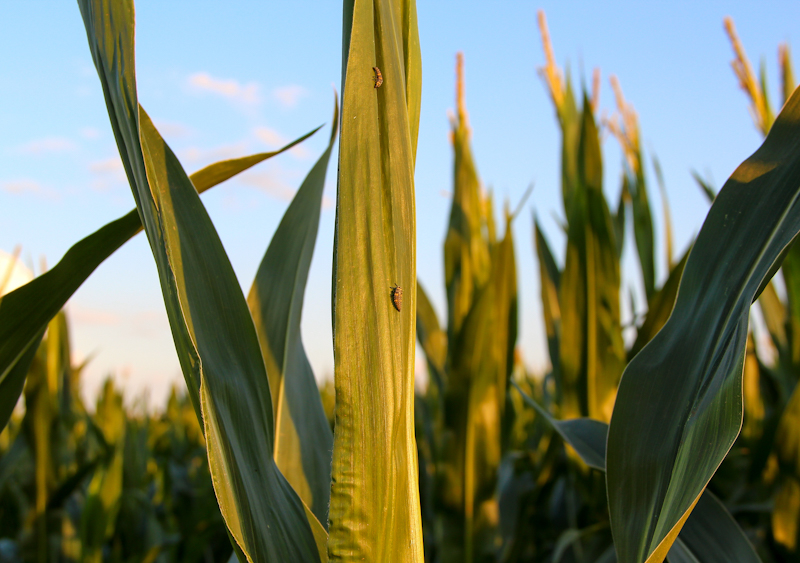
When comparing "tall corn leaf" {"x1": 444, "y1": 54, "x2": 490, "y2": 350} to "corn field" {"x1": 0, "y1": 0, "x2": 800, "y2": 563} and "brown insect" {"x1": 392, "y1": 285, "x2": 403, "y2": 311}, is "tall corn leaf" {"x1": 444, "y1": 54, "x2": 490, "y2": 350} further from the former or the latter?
"brown insect" {"x1": 392, "y1": 285, "x2": 403, "y2": 311}

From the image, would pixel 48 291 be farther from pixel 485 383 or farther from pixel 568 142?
pixel 568 142

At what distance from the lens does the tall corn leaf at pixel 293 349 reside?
1.17 ft

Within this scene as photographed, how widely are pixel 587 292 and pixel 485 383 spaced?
0.18 m

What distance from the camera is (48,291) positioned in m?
0.30

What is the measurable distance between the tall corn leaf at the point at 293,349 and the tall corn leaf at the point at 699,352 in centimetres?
17

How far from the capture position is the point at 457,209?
38.0 inches

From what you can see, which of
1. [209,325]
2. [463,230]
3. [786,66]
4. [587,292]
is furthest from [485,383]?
[786,66]

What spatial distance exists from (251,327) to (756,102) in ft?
2.88

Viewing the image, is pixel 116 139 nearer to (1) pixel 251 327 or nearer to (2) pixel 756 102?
(1) pixel 251 327

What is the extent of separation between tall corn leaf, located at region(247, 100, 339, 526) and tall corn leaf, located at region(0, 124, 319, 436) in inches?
2.6

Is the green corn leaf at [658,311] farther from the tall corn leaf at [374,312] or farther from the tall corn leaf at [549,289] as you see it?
the tall corn leaf at [374,312]

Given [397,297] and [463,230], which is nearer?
[397,297]

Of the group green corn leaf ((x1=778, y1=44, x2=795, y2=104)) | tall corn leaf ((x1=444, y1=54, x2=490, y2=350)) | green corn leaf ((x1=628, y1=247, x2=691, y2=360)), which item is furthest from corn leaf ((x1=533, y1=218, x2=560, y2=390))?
green corn leaf ((x1=778, y1=44, x2=795, y2=104))

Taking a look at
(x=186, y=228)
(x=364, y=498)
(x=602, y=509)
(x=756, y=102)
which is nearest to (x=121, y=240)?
(x=186, y=228)
